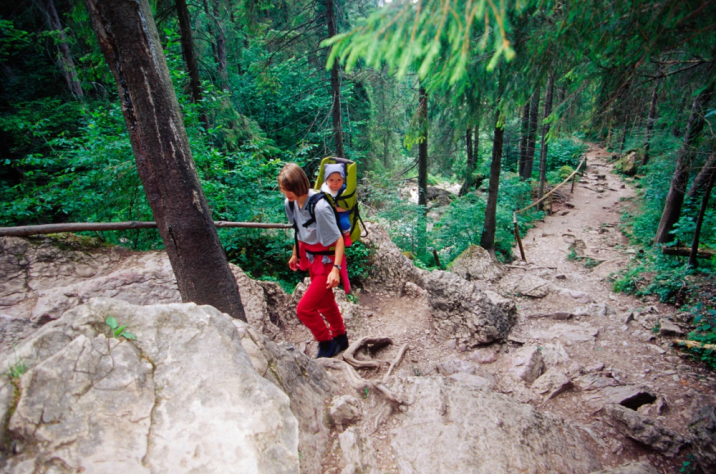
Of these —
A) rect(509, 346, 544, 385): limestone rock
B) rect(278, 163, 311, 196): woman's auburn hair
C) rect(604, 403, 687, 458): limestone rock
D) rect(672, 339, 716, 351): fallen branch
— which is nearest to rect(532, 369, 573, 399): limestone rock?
rect(509, 346, 544, 385): limestone rock

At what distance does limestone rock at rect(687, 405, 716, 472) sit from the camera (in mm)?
Result: 2520

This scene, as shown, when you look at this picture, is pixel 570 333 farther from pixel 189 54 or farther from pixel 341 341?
pixel 189 54

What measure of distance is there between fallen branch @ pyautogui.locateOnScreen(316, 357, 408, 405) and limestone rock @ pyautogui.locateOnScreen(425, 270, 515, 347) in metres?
2.33

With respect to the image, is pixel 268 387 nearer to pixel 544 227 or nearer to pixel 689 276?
pixel 689 276

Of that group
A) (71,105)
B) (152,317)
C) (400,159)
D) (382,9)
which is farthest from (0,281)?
(400,159)

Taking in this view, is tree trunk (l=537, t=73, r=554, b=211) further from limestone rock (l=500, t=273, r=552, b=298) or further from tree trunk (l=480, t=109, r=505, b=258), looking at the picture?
limestone rock (l=500, t=273, r=552, b=298)

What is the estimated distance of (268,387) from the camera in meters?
1.79

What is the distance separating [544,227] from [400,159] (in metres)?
9.27

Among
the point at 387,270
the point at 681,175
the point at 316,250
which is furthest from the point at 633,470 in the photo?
the point at 681,175

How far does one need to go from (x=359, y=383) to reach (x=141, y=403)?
84.8 inches

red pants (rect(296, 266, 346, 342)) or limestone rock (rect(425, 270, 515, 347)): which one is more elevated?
red pants (rect(296, 266, 346, 342))

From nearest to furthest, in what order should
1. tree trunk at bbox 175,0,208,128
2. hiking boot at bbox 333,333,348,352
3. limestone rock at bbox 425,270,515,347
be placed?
hiking boot at bbox 333,333,348,352, limestone rock at bbox 425,270,515,347, tree trunk at bbox 175,0,208,128

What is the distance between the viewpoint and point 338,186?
3822mm

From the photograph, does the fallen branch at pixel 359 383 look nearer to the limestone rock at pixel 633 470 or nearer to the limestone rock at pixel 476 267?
the limestone rock at pixel 633 470
